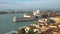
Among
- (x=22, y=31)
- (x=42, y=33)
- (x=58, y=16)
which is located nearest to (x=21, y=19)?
(x=58, y=16)

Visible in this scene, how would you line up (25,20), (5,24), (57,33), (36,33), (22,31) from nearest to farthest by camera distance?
(57,33)
(36,33)
(22,31)
(5,24)
(25,20)

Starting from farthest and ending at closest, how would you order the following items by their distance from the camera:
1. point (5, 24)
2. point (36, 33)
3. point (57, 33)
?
1. point (5, 24)
2. point (36, 33)
3. point (57, 33)

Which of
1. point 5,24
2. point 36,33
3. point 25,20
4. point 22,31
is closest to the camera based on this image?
point 36,33

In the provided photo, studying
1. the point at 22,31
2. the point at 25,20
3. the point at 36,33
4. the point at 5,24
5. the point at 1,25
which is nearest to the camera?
the point at 36,33

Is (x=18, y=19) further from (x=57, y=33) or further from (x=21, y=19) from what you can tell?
(x=57, y=33)

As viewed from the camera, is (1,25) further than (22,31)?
Yes

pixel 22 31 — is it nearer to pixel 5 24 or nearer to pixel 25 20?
pixel 5 24

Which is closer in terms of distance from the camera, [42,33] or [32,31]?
[42,33]

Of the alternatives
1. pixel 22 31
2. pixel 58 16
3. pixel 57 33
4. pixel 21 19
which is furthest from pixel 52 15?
pixel 57 33
